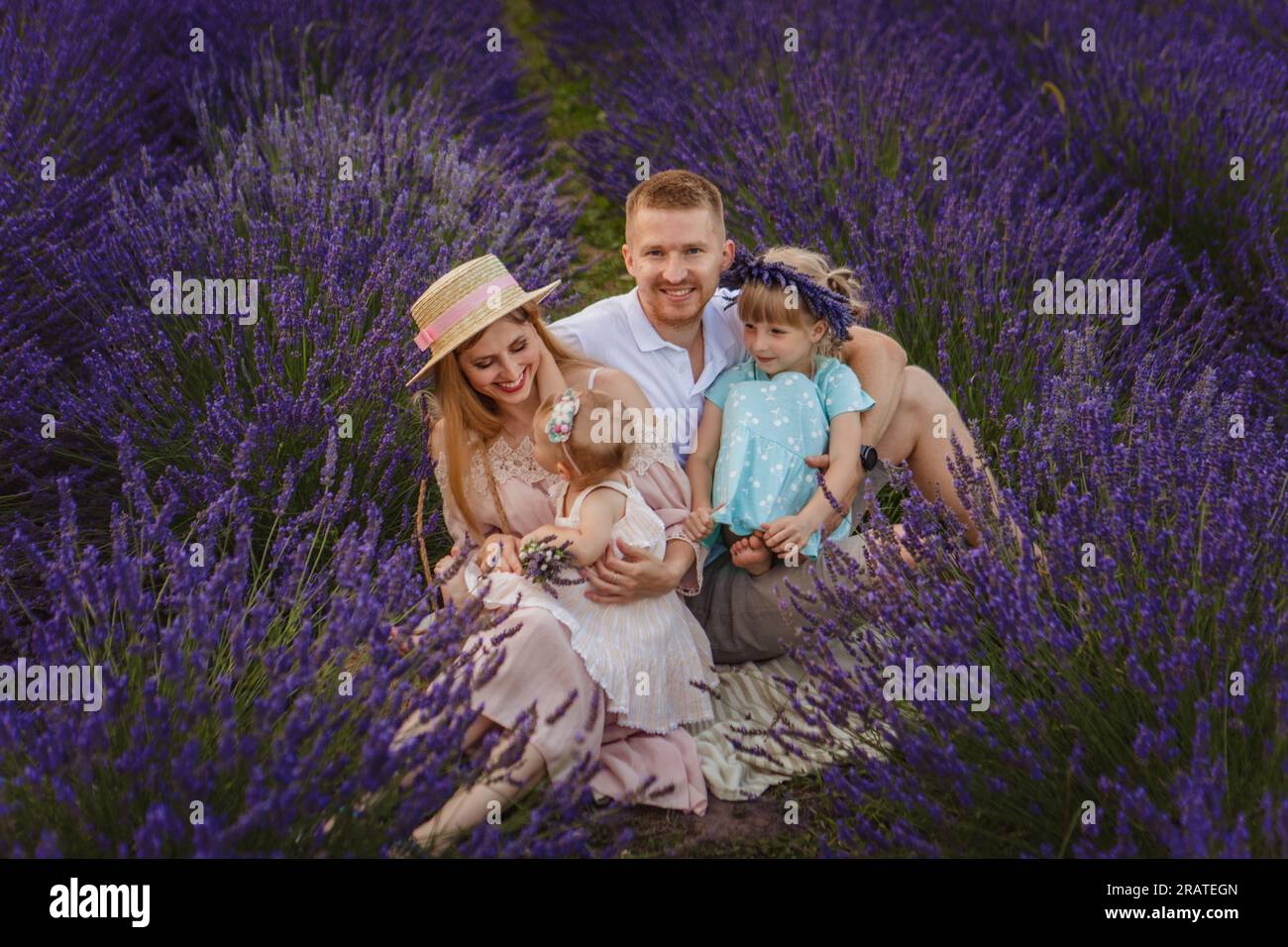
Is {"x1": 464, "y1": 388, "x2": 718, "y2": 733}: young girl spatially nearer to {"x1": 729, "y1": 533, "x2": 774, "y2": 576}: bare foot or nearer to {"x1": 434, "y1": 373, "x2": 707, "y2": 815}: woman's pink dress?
{"x1": 434, "y1": 373, "x2": 707, "y2": 815}: woman's pink dress

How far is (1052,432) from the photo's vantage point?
2414 millimetres

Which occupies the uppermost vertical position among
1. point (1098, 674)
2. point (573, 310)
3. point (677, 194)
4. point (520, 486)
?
point (573, 310)

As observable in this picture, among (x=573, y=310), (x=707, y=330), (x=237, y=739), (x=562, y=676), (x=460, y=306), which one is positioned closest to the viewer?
(x=237, y=739)

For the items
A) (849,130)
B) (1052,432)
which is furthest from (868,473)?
(849,130)

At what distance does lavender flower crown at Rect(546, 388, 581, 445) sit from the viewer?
2.29 metres

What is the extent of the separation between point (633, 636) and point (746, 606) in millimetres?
356

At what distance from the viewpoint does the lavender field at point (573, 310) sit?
168 centimetres

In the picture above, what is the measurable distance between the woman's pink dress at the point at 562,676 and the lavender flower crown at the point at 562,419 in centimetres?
20

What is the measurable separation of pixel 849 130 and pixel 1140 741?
110 inches

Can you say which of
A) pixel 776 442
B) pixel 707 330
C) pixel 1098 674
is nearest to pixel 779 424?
pixel 776 442

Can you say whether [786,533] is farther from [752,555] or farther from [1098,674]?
[1098,674]

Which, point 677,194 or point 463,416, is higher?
point 677,194

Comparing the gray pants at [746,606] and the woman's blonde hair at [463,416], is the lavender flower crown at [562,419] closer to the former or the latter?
the woman's blonde hair at [463,416]

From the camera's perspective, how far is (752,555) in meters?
2.55
